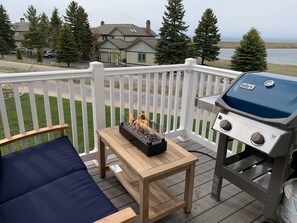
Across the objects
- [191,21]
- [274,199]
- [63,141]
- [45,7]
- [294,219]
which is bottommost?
[294,219]

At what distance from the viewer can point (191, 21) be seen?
24.3 meters

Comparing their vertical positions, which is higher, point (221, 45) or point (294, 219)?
point (221, 45)

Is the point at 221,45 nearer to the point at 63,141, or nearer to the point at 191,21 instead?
the point at 191,21

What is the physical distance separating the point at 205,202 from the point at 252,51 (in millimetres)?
20365

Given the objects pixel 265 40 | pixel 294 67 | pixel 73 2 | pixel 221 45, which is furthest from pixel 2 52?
pixel 294 67

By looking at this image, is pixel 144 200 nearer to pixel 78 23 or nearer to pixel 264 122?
pixel 264 122

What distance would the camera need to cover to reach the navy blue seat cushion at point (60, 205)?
1270 millimetres

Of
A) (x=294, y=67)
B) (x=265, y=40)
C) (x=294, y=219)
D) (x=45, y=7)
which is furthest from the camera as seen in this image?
(x=45, y=7)

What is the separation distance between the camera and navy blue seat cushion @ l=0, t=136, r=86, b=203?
1.52 metres

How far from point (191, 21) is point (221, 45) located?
4426mm

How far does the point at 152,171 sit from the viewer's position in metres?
1.57

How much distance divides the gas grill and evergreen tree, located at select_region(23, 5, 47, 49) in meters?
34.4

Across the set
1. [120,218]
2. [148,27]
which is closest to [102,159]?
[120,218]

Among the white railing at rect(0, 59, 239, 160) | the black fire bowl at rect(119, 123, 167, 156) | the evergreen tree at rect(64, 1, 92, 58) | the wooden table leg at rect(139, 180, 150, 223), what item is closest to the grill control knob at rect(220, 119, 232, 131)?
the black fire bowl at rect(119, 123, 167, 156)
